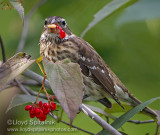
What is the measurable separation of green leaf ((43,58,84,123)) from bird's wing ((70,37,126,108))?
55.8 inches

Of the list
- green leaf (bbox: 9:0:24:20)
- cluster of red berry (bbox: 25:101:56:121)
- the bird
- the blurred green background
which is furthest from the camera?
the blurred green background

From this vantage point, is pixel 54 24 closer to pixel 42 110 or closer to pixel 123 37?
pixel 42 110

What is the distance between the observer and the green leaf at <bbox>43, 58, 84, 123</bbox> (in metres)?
1.07

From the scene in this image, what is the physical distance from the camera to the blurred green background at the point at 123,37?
316cm

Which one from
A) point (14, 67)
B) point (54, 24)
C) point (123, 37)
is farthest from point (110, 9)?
point (123, 37)

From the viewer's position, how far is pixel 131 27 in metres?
3.77

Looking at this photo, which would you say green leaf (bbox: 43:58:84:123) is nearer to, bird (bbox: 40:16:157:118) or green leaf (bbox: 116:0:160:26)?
bird (bbox: 40:16:157:118)

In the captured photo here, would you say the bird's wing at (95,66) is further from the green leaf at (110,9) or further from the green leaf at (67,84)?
the green leaf at (67,84)

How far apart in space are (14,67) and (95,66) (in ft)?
5.03

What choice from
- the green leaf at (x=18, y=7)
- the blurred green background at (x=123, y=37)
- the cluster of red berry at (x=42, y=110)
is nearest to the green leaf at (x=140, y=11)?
the blurred green background at (x=123, y=37)

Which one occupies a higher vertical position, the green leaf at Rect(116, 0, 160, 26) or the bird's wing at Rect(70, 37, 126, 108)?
the green leaf at Rect(116, 0, 160, 26)

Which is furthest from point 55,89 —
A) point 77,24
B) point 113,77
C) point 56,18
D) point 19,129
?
point 77,24

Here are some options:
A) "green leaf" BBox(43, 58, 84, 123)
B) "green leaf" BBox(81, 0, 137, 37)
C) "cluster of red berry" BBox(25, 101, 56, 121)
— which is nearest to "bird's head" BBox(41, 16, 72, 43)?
"green leaf" BBox(81, 0, 137, 37)

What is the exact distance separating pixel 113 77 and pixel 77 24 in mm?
656
